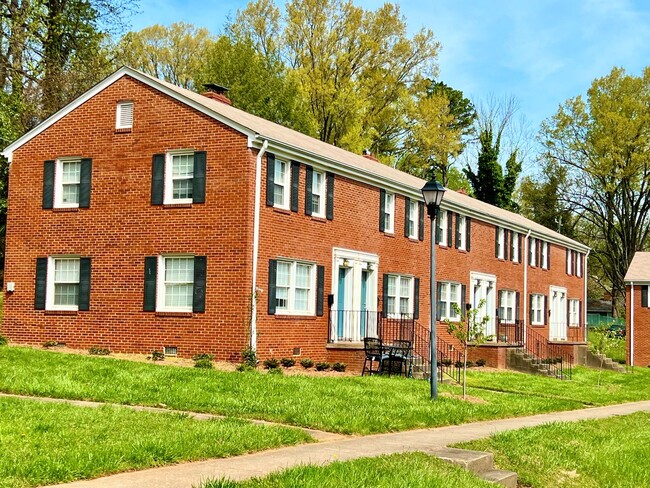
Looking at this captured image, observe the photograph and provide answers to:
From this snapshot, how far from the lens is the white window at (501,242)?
126 feet

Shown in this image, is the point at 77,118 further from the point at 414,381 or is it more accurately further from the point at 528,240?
the point at 528,240

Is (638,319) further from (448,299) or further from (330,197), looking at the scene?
(330,197)

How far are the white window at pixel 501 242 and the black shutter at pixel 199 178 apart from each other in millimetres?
18743

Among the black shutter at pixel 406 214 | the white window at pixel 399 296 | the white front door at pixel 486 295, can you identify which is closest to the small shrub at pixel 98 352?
the white window at pixel 399 296

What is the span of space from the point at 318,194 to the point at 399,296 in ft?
19.1

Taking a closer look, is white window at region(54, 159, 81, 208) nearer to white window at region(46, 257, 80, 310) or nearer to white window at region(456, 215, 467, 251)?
white window at region(46, 257, 80, 310)

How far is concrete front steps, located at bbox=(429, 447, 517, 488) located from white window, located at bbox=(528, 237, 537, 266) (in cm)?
3297

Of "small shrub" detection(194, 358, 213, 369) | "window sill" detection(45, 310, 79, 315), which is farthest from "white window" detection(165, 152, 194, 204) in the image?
"small shrub" detection(194, 358, 213, 369)

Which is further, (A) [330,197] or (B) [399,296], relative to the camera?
(B) [399,296]

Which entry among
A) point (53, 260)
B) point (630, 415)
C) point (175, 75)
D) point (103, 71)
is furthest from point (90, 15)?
point (630, 415)

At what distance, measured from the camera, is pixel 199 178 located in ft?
75.4

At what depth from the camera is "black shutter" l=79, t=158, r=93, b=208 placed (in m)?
24.3

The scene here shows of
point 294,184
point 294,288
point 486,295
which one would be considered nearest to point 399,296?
point 294,288

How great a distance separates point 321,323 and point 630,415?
9.41 meters
